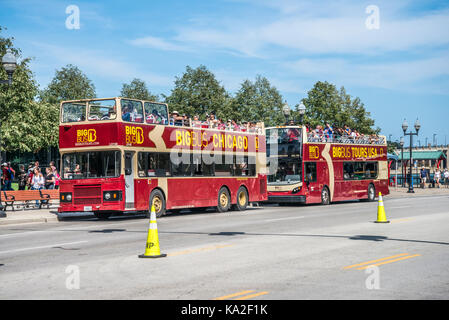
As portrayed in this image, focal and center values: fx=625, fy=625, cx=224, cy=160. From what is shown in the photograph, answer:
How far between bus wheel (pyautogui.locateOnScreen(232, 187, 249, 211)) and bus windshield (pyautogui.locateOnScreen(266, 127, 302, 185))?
13.7 feet

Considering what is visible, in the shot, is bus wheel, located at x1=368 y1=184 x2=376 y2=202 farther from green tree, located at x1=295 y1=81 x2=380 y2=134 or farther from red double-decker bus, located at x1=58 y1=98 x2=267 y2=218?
green tree, located at x1=295 y1=81 x2=380 y2=134

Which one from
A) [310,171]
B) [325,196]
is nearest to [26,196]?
[310,171]

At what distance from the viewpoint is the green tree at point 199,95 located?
79.7 m

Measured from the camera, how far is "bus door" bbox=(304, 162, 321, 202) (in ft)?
105

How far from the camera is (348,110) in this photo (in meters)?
78.4

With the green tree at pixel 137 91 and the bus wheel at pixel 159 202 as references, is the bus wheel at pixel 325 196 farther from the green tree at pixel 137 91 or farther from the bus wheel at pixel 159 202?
the green tree at pixel 137 91

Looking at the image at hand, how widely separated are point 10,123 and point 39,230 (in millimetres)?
28444

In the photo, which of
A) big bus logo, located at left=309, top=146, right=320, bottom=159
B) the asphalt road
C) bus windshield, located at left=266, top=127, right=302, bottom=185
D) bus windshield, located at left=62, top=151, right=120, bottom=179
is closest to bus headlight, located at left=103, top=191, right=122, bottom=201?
bus windshield, located at left=62, top=151, right=120, bottom=179

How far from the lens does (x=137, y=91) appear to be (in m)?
99.8

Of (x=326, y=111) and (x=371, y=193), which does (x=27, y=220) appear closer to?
(x=371, y=193)

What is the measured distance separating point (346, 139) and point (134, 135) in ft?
57.5

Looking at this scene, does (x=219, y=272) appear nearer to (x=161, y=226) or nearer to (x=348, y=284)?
(x=348, y=284)
